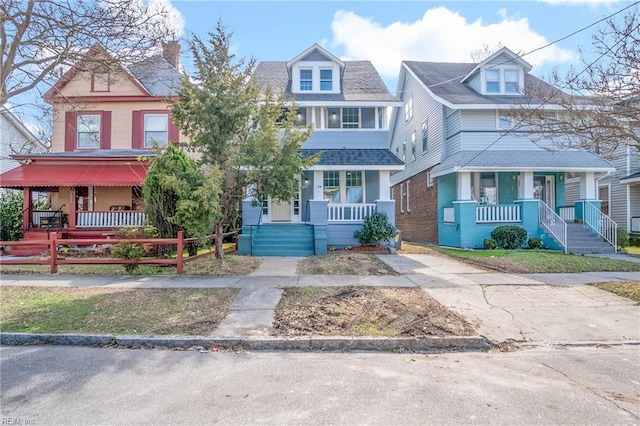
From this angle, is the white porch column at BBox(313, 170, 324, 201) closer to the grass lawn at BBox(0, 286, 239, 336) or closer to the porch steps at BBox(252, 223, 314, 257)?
the porch steps at BBox(252, 223, 314, 257)

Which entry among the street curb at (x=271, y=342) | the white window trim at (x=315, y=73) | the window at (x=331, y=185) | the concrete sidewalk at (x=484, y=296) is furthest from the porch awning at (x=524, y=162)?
the street curb at (x=271, y=342)

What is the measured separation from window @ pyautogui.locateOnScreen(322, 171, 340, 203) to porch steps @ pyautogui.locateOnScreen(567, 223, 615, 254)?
9.78 metres

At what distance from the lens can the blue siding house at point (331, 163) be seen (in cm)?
1437

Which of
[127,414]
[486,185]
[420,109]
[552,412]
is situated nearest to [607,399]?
[552,412]

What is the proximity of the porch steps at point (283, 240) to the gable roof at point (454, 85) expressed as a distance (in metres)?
8.71

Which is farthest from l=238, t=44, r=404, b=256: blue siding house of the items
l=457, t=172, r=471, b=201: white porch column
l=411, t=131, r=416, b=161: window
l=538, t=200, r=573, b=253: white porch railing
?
l=538, t=200, r=573, b=253: white porch railing

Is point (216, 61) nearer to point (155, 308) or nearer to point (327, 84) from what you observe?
point (155, 308)

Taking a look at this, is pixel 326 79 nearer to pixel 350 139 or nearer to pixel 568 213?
pixel 350 139

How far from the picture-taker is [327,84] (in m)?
17.2

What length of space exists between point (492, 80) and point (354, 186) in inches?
334

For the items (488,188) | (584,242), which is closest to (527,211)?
(488,188)

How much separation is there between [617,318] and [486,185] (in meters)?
11.7

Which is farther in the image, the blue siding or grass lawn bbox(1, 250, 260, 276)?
the blue siding

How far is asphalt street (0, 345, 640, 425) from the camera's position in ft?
10.4
